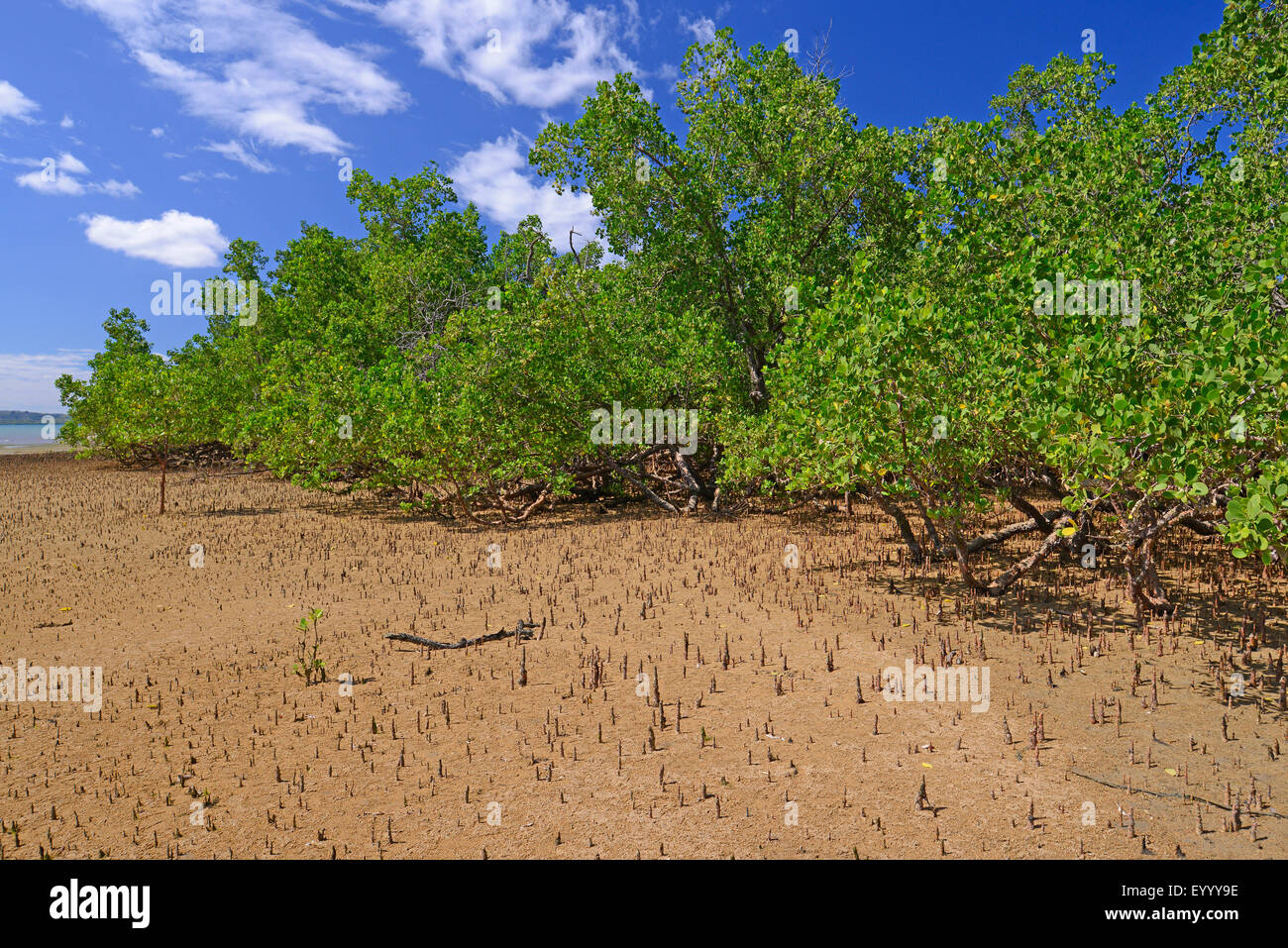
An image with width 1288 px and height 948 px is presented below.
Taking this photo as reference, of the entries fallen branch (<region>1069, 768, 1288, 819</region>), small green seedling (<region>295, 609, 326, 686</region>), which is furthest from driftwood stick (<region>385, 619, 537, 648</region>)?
fallen branch (<region>1069, 768, 1288, 819</region>)

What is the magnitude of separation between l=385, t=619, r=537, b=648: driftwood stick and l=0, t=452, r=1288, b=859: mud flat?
0.36 feet

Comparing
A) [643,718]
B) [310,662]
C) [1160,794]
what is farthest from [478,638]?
[1160,794]

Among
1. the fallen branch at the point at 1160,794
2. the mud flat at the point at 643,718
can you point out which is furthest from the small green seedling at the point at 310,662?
the fallen branch at the point at 1160,794

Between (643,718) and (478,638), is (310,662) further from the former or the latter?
(643,718)

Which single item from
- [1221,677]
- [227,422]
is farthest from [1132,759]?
[227,422]

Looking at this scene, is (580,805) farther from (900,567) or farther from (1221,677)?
(900,567)

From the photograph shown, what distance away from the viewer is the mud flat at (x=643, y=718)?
4359 millimetres

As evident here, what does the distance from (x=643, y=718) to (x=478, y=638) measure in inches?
105

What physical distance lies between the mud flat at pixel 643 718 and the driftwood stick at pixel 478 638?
111mm

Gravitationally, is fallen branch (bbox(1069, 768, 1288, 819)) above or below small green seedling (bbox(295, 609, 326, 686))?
below

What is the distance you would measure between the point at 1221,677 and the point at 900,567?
4829 millimetres

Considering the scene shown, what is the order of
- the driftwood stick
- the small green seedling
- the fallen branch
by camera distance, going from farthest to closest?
the driftwood stick < the small green seedling < the fallen branch

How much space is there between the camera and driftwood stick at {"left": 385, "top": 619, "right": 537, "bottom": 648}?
25.6 ft

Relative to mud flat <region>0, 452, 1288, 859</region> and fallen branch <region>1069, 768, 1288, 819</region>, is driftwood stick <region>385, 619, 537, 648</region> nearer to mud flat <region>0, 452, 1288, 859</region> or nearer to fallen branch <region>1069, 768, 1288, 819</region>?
mud flat <region>0, 452, 1288, 859</region>
